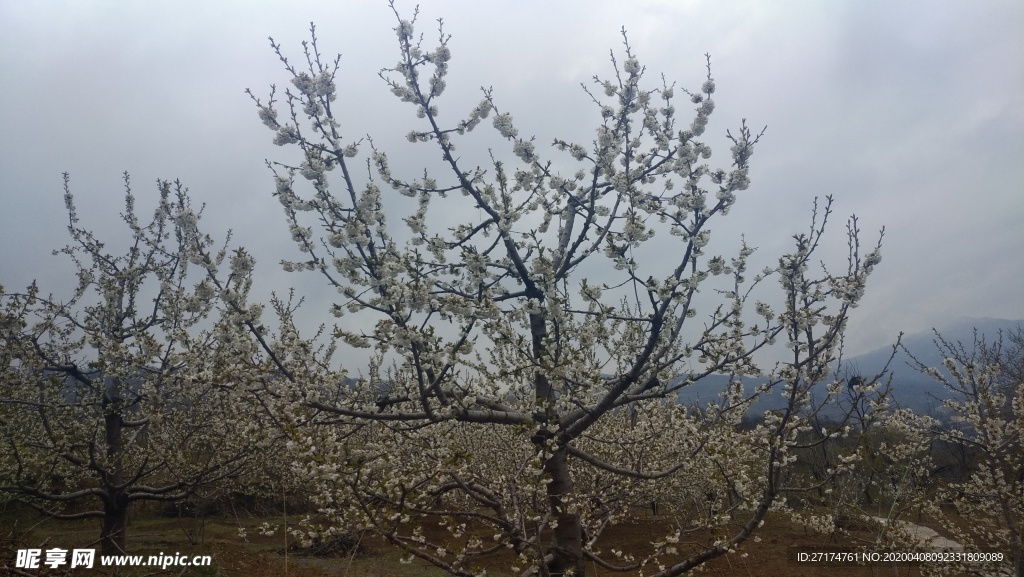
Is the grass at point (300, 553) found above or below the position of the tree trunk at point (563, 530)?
below

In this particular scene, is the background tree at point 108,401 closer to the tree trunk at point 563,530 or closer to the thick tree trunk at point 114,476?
the thick tree trunk at point 114,476

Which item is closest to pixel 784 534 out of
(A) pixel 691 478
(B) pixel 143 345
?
(A) pixel 691 478

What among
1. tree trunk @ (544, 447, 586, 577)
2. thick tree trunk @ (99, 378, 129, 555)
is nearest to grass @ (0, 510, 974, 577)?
thick tree trunk @ (99, 378, 129, 555)

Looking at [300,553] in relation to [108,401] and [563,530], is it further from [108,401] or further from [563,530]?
[563,530]

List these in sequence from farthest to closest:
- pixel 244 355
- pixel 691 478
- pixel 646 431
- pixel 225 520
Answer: pixel 225 520
pixel 691 478
pixel 646 431
pixel 244 355

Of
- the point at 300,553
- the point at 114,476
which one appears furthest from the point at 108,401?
the point at 300,553

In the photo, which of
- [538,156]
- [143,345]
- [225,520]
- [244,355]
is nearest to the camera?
[244,355]

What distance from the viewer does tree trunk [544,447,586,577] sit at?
189 inches

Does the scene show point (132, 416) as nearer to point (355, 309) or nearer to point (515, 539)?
point (355, 309)

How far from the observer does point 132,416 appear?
9750 millimetres

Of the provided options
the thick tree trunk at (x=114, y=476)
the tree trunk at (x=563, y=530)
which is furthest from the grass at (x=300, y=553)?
the tree trunk at (x=563, y=530)

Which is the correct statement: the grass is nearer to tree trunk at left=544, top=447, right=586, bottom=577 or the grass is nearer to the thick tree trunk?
the thick tree trunk

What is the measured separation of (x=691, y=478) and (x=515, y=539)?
27.2 ft

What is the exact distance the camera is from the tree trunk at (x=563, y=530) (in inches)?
189
